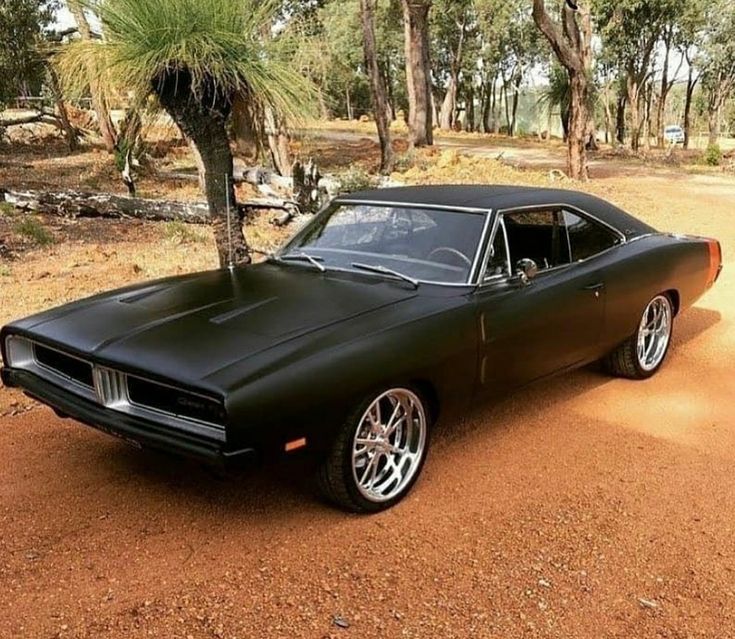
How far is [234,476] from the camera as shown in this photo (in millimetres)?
2873

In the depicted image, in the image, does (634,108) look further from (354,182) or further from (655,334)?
(655,334)

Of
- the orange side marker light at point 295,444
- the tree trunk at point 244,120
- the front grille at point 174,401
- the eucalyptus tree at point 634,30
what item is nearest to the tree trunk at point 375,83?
the tree trunk at point 244,120

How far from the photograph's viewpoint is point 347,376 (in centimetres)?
314

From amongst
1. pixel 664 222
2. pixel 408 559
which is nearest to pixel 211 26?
pixel 408 559

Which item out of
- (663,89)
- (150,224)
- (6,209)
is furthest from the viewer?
(663,89)

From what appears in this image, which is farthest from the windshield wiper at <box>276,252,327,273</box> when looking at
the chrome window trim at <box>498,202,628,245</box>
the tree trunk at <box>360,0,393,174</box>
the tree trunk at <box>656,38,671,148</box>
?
the tree trunk at <box>656,38,671,148</box>

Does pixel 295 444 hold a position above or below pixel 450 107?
below

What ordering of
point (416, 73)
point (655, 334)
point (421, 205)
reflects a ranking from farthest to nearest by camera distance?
point (416, 73) → point (655, 334) → point (421, 205)

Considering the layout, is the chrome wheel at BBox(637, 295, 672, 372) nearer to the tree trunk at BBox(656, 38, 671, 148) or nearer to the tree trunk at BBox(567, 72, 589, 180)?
the tree trunk at BBox(567, 72, 589, 180)

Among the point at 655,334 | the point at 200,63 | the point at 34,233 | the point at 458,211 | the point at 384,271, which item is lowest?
the point at 655,334

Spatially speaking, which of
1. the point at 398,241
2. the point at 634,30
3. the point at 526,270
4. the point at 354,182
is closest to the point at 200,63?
the point at 398,241

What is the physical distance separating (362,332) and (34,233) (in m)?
8.80

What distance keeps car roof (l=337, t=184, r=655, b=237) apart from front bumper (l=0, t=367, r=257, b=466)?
2124 millimetres

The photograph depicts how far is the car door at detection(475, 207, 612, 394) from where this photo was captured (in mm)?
3922
